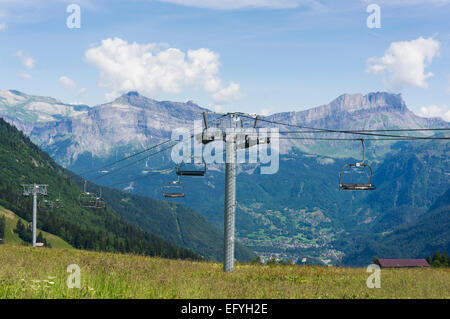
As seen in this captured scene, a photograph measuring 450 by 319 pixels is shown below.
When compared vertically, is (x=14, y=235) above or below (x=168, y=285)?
below

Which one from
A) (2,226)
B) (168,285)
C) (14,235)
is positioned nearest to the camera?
(168,285)

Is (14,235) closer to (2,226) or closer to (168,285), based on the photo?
(2,226)

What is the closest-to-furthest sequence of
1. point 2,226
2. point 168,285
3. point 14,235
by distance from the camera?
point 168,285, point 2,226, point 14,235

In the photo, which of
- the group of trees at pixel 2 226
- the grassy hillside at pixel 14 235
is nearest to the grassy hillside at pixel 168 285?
the group of trees at pixel 2 226

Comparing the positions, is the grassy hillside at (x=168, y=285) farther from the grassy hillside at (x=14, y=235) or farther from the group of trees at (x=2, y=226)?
the grassy hillside at (x=14, y=235)

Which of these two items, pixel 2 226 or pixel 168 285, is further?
pixel 2 226

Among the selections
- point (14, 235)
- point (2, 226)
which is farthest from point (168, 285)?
point (14, 235)

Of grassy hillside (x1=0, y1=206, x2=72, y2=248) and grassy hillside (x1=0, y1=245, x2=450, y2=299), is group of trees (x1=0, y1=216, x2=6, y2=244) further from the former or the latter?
grassy hillside (x1=0, y1=245, x2=450, y2=299)

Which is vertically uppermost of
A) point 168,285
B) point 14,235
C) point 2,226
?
point 168,285

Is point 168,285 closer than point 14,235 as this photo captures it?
Yes
